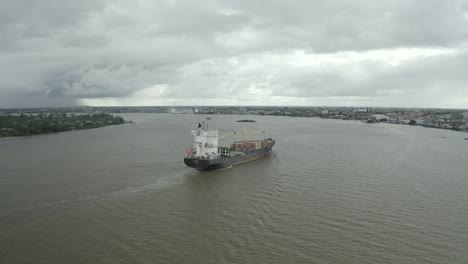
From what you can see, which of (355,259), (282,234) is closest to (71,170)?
(282,234)

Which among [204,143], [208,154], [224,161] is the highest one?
[204,143]

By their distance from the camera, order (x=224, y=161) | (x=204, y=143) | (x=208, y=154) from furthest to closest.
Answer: (x=224, y=161) → (x=208, y=154) → (x=204, y=143)

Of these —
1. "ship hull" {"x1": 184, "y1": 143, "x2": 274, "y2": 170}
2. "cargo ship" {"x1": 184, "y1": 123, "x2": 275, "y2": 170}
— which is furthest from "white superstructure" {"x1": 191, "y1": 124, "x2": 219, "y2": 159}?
"ship hull" {"x1": 184, "y1": 143, "x2": 274, "y2": 170}

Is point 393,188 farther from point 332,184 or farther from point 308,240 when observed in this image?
point 308,240

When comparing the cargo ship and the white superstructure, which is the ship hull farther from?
the white superstructure

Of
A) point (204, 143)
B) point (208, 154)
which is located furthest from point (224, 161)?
point (204, 143)

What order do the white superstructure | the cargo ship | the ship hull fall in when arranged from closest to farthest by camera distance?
the ship hull, the cargo ship, the white superstructure

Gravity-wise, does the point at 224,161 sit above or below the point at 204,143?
below

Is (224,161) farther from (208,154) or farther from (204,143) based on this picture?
(204,143)
